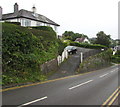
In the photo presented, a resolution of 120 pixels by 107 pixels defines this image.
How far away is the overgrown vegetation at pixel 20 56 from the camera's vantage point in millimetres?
12796

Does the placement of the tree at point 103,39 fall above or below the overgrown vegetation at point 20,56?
above

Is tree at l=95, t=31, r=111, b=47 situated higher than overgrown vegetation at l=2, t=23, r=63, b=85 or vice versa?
tree at l=95, t=31, r=111, b=47

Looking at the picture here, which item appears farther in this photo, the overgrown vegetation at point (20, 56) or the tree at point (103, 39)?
the tree at point (103, 39)

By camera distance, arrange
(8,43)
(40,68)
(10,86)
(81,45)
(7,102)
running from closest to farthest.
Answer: (7,102), (10,86), (8,43), (40,68), (81,45)

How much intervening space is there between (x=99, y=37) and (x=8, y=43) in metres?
61.6

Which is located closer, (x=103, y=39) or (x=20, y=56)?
(x=20, y=56)

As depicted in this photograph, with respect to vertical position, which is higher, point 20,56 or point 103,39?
point 103,39

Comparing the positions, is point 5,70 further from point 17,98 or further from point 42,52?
point 42,52

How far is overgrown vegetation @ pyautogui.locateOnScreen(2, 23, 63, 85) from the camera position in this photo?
12.8 m

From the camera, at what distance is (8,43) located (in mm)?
14781

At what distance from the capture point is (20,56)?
14.7 m

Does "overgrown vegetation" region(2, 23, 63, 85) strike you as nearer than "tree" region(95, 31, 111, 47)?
Yes

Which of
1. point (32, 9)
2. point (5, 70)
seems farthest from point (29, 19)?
point (5, 70)

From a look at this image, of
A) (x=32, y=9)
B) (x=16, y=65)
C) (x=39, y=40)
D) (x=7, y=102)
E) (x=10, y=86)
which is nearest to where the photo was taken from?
(x=7, y=102)
